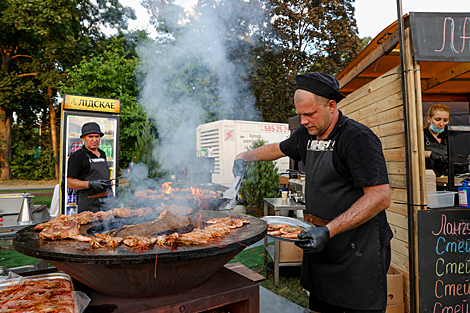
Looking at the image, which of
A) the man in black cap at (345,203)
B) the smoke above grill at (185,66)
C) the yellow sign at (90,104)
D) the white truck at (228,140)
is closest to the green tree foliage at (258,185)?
the white truck at (228,140)

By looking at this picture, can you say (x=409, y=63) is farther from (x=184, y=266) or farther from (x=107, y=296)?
(x=107, y=296)

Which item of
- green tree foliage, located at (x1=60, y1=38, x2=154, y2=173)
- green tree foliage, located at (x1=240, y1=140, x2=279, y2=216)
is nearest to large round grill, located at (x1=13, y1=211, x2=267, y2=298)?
green tree foliage, located at (x1=240, y1=140, x2=279, y2=216)

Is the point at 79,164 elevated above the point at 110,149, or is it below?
below

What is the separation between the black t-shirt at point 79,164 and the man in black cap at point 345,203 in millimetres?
3691

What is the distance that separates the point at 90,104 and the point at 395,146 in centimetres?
722

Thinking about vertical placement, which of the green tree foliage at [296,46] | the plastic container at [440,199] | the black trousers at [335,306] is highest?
the green tree foliage at [296,46]

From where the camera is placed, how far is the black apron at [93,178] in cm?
427

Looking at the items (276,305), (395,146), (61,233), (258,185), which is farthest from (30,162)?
(395,146)

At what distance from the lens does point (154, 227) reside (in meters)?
2.10

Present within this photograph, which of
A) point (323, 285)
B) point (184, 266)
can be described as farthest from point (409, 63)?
point (184, 266)

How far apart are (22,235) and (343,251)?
2.32m

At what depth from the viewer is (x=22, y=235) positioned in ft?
6.34

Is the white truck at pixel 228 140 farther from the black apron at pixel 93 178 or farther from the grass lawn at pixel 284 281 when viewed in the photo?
the black apron at pixel 93 178

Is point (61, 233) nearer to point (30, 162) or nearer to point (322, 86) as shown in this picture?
point (322, 86)
